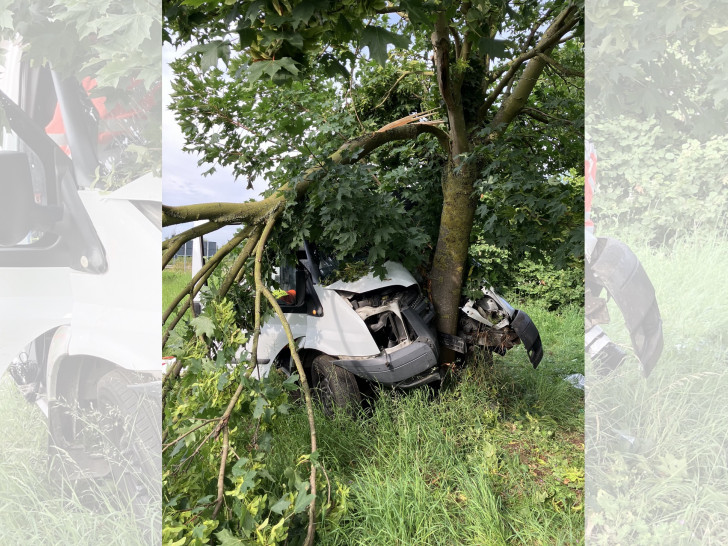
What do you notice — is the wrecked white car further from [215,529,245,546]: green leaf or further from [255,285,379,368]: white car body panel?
[215,529,245,546]: green leaf

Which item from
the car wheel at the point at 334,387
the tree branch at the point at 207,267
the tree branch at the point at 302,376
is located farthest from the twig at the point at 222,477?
the car wheel at the point at 334,387

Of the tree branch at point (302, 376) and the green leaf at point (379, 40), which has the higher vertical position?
the green leaf at point (379, 40)

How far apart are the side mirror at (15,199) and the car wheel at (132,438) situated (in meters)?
0.38

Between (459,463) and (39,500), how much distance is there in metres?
2.34

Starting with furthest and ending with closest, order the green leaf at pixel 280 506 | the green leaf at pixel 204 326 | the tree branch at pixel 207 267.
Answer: the tree branch at pixel 207 267
the green leaf at pixel 204 326
the green leaf at pixel 280 506

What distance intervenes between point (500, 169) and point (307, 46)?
216cm

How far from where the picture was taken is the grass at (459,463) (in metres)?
A: 2.41

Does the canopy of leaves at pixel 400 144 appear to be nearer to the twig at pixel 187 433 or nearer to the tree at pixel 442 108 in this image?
the tree at pixel 442 108

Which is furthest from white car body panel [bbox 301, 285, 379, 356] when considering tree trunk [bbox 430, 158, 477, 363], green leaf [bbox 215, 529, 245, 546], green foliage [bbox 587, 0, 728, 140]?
green foliage [bbox 587, 0, 728, 140]

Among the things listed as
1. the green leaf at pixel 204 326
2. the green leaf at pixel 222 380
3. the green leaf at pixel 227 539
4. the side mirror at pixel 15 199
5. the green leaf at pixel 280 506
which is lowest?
the green leaf at pixel 227 539

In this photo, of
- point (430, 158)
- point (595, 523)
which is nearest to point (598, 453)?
point (595, 523)

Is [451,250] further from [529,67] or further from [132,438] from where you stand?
[132,438]

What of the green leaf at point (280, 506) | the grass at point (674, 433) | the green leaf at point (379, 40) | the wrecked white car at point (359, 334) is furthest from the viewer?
the wrecked white car at point (359, 334)

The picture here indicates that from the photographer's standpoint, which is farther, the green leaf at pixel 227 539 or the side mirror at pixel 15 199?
the green leaf at pixel 227 539
